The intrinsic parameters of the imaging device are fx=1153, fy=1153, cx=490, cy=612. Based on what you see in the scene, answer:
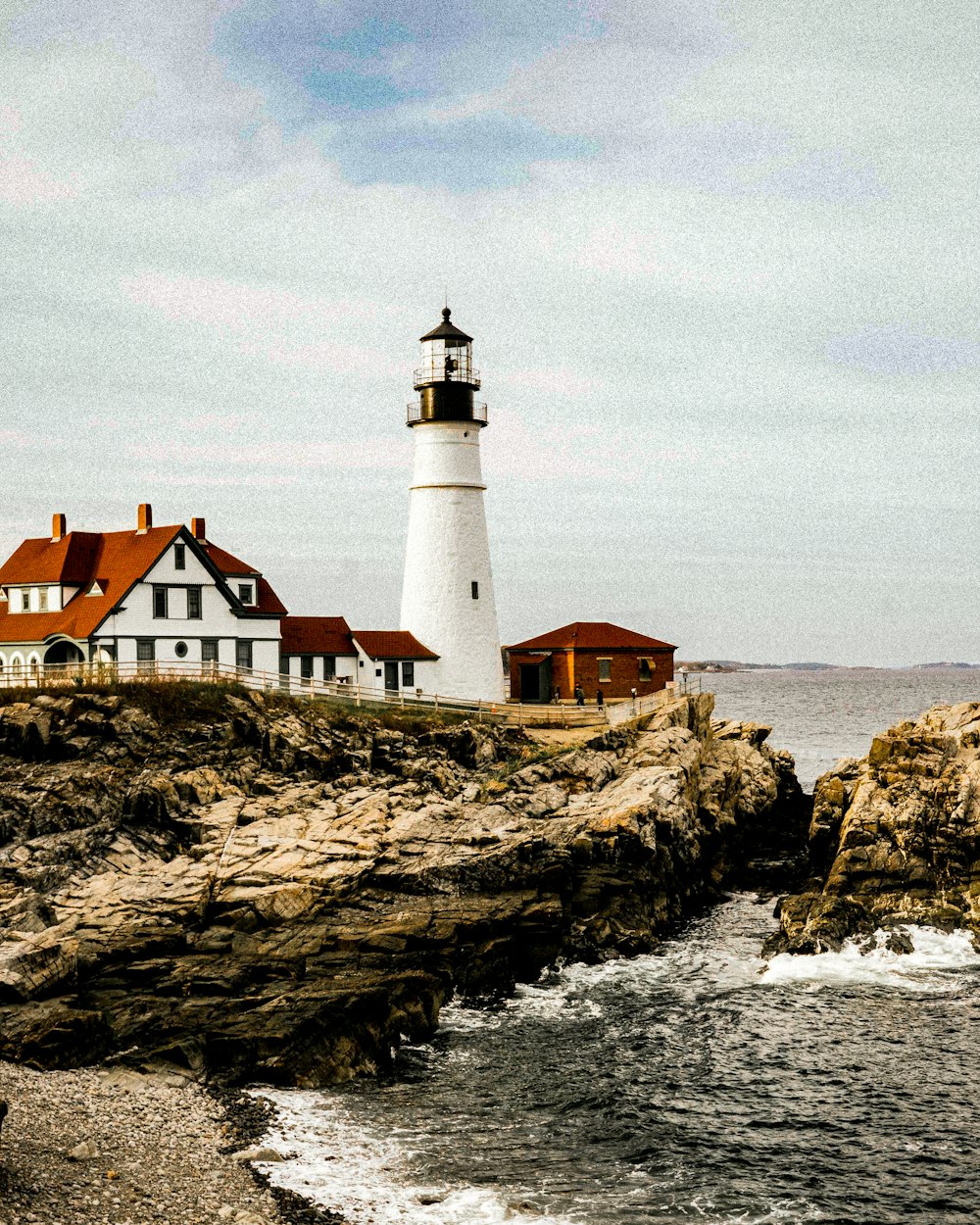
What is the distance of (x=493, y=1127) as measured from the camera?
62.6 feet

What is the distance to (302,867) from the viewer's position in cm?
2798

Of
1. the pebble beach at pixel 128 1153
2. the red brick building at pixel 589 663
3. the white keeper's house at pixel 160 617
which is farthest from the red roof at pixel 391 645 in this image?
the pebble beach at pixel 128 1153

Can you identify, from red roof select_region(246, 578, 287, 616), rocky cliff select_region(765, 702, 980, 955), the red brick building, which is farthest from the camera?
the red brick building

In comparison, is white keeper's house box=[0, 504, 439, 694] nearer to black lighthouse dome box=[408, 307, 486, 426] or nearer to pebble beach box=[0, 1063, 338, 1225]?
black lighthouse dome box=[408, 307, 486, 426]

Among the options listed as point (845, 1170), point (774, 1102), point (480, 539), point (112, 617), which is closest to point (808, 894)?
point (774, 1102)

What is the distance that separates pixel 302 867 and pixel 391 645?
60.2 feet

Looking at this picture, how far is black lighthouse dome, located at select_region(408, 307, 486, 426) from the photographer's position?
45.2 meters

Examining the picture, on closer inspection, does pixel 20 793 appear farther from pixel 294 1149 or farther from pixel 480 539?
pixel 480 539

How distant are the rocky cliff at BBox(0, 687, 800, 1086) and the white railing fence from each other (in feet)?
7.67

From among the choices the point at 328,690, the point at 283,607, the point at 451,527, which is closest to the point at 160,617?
the point at 283,607

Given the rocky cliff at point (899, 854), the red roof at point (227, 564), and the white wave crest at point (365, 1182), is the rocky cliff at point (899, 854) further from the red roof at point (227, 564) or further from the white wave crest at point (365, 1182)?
the red roof at point (227, 564)

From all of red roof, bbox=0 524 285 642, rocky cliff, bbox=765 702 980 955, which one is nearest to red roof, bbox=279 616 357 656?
red roof, bbox=0 524 285 642

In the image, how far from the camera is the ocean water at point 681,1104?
55.0 feet

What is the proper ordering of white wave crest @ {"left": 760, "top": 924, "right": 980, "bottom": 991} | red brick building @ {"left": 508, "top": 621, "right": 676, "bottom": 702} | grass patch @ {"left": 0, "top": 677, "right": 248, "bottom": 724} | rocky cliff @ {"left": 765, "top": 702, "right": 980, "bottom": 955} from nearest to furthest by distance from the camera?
white wave crest @ {"left": 760, "top": 924, "right": 980, "bottom": 991} < rocky cliff @ {"left": 765, "top": 702, "right": 980, "bottom": 955} < grass patch @ {"left": 0, "top": 677, "right": 248, "bottom": 724} < red brick building @ {"left": 508, "top": 621, "right": 676, "bottom": 702}
